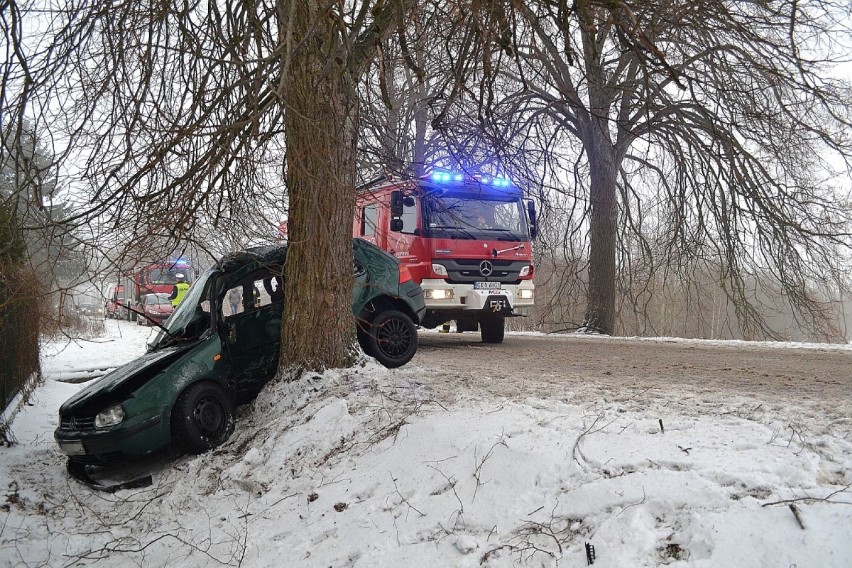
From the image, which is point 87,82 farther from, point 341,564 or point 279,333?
point 341,564

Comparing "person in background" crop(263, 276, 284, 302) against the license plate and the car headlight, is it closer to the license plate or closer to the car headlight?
the car headlight

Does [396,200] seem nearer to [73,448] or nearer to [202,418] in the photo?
[202,418]

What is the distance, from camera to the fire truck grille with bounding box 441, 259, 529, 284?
10.8 meters

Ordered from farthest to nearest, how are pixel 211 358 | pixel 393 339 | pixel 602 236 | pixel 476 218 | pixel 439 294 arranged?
pixel 602 236, pixel 476 218, pixel 439 294, pixel 393 339, pixel 211 358

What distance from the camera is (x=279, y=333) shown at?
728cm

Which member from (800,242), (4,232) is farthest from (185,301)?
(800,242)

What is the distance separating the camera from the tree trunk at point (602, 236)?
46.6 ft

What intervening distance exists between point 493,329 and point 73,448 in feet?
25.1

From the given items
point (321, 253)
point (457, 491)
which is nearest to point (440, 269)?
point (321, 253)

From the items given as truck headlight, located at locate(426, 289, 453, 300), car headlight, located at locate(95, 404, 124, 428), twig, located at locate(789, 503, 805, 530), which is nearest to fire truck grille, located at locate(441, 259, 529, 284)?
truck headlight, located at locate(426, 289, 453, 300)

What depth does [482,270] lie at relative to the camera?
11.0 metres

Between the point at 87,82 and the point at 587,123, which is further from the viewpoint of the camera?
the point at 587,123

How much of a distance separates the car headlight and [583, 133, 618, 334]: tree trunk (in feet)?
35.0

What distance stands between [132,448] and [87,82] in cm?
345
